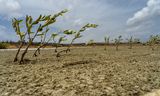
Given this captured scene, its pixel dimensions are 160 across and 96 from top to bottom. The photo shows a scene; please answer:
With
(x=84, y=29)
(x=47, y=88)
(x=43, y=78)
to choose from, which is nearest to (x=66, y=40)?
(x=84, y=29)

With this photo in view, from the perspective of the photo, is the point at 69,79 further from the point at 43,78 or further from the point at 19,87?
the point at 19,87

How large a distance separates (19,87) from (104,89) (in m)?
1.88

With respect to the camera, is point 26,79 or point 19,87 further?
point 26,79

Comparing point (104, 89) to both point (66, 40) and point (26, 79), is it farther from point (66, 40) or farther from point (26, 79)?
point (66, 40)

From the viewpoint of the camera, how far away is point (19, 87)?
4375 millimetres

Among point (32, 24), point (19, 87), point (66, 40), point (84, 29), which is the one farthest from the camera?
point (66, 40)

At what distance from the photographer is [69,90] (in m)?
4.16

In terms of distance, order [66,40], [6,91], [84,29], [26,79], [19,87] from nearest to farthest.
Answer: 1. [6,91]
2. [19,87]
3. [26,79]
4. [84,29]
5. [66,40]

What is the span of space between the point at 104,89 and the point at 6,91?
2.06 meters

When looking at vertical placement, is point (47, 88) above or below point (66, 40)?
below

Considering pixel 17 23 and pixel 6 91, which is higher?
pixel 17 23

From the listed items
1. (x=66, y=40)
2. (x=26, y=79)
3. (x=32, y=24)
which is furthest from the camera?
(x=66, y=40)

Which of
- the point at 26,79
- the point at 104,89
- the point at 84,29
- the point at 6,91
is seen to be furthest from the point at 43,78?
the point at 84,29

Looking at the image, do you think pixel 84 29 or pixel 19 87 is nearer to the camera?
pixel 19 87
